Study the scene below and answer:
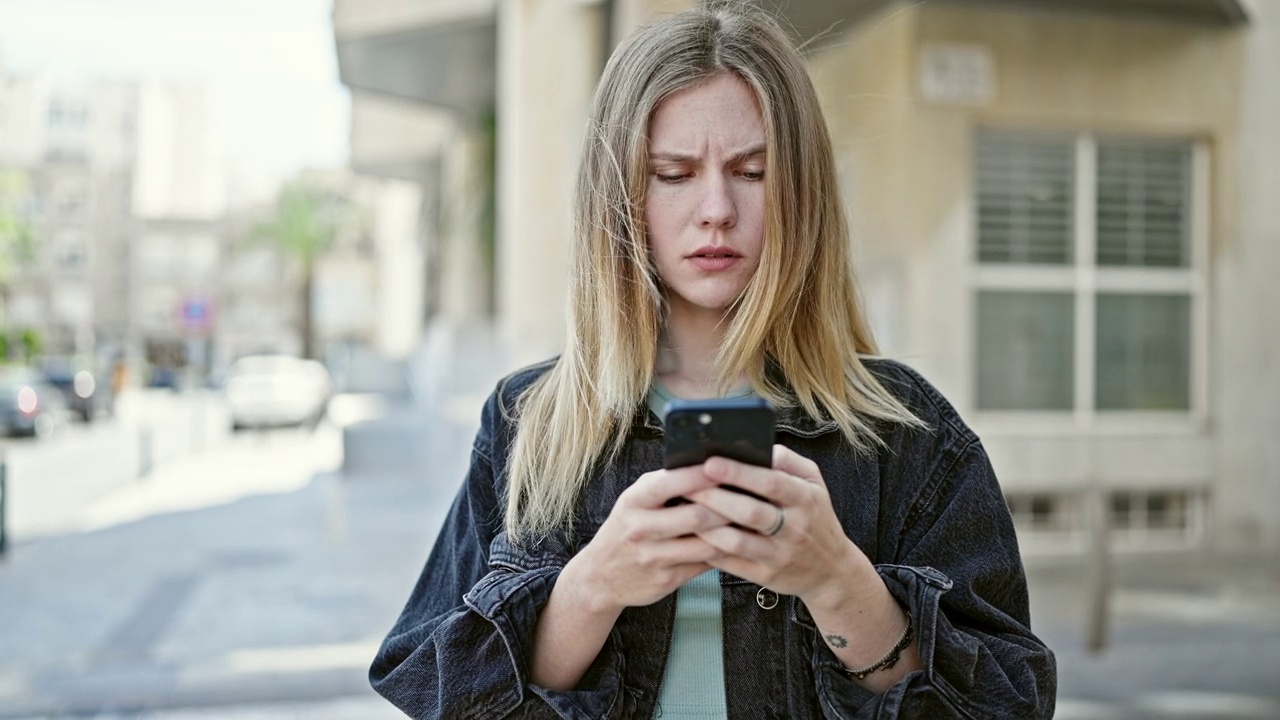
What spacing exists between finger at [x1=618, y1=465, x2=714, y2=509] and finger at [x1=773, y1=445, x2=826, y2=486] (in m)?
0.10

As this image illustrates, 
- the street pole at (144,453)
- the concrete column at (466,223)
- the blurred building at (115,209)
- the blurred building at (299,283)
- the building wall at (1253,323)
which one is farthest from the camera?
the blurred building at (299,283)

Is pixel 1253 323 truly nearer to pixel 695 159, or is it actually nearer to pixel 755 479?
pixel 695 159

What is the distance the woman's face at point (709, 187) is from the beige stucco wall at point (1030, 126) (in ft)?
23.4

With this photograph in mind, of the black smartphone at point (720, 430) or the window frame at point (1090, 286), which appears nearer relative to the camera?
the black smartphone at point (720, 430)

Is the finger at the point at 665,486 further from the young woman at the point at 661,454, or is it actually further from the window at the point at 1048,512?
the window at the point at 1048,512

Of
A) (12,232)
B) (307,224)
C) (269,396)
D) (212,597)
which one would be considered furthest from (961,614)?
(307,224)

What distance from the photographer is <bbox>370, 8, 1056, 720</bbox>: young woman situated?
5.00ft

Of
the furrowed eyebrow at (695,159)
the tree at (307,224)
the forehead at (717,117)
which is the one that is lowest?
the furrowed eyebrow at (695,159)

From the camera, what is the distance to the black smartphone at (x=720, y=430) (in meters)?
1.24

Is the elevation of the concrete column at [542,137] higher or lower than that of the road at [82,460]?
higher

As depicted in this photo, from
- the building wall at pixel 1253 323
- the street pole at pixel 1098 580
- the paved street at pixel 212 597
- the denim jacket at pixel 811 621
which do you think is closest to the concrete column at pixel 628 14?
the street pole at pixel 1098 580

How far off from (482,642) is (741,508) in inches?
19.8

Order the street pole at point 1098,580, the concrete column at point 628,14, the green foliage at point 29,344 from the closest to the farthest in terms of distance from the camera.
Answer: the street pole at point 1098,580 < the concrete column at point 628,14 < the green foliage at point 29,344

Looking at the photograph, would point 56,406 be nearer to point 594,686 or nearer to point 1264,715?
point 1264,715
